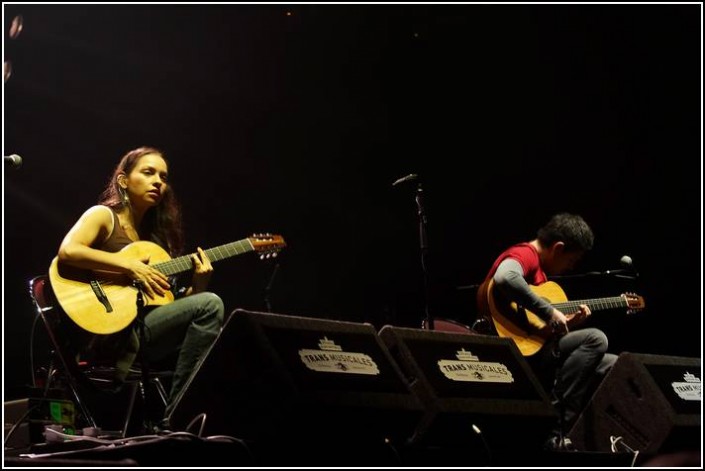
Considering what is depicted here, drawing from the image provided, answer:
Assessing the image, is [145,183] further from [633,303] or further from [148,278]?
[633,303]

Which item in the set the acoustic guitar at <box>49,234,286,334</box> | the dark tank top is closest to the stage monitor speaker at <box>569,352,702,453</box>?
the acoustic guitar at <box>49,234,286,334</box>

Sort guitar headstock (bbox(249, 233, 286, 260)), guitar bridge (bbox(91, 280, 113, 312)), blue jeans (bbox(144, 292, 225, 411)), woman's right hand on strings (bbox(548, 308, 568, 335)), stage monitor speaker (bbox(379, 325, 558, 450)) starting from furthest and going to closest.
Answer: woman's right hand on strings (bbox(548, 308, 568, 335)) < guitar headstock (bbox(249, 233, 286, 260)) < guitar bridge (bbox(91, 280, 113, 312)) < blue jeans (bbox(144, 292, 225, 411)) < stage monitor speaker (bbox(379, 325, 558, 450))

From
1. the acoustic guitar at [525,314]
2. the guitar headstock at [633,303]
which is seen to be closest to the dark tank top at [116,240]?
the acoustic guitar at [525,314]

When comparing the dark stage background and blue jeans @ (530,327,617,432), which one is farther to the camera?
the dark stage background

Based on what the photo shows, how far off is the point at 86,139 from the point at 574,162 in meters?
3.87

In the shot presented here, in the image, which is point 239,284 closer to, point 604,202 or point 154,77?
point 154,77

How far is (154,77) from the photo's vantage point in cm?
611

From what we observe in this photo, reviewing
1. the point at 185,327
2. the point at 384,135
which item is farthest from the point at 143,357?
the point at 384,135

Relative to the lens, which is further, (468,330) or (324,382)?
(468,330)

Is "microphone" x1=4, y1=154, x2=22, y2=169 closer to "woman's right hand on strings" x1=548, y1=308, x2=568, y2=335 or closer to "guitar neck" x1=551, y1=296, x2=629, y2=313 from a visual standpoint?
"woman's right hand on strings" x1=548, y1=308, x2=568, y2=335

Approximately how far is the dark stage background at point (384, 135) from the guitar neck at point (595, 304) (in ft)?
2.50

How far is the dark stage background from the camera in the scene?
580 cm

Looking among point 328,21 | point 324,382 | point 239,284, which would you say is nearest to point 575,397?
point 324,382

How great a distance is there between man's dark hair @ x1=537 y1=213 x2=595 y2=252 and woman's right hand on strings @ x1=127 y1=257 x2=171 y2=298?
2.46 meters
